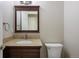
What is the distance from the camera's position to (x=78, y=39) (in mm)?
2717

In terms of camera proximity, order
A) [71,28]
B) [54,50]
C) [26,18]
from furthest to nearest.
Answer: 1. [26,18]
2. [54,50]
3. [71,28]

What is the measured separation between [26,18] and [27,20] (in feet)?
0.20

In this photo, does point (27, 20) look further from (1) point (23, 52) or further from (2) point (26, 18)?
(1) point (23, 52)

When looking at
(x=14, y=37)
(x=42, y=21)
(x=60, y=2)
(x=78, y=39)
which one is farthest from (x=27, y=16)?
(x=78, y=39)

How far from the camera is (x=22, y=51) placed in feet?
8.77

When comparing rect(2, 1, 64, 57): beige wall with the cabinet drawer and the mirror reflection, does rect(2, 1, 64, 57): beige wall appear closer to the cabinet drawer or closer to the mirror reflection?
the mirror reflection

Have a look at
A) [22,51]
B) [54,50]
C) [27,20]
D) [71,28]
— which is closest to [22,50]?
[22,51]

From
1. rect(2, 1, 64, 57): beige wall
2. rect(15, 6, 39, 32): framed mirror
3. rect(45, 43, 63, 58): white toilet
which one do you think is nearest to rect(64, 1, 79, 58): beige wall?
rect(2, 1, 64, 57): beige wall

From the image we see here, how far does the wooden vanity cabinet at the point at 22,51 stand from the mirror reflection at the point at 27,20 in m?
1.02

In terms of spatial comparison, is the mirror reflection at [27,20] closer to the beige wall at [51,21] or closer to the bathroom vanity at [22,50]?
the beige wall at [51,21]

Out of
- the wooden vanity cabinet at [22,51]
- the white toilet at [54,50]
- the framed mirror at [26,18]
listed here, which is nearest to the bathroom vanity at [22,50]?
the wooden vanity cabinet at [22,51]

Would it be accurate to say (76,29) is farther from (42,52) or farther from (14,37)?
(14,37)

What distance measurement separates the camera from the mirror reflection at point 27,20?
3.56 meters

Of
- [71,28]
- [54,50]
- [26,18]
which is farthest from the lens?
[26,18]
